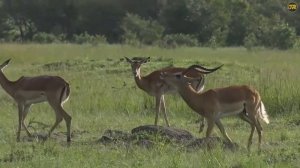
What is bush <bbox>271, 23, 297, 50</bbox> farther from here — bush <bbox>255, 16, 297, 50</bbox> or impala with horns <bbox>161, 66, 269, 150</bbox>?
impala with horns <bbox>161, 66, 269, 150</bbox>

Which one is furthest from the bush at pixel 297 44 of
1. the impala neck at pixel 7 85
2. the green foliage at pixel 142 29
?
the impala neck at pixel 7 85

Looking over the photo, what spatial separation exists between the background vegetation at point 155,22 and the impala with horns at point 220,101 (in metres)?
28.6

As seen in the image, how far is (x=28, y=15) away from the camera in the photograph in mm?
54438

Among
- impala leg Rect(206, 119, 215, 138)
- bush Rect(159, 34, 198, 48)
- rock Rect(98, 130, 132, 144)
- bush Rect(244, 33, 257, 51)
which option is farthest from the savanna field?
bush Rect(159, 34, 198, 48)

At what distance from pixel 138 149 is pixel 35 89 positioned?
270cm

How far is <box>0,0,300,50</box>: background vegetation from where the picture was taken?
44281 mm

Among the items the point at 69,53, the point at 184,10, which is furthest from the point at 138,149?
the point at 184,10

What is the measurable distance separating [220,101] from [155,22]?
129 ft

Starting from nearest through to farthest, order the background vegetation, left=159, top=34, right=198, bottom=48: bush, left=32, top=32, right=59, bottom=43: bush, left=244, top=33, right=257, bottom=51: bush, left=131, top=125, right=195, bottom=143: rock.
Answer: left=131, top=125, right=195, bottom=143: rock → left=244, top=33, right=257, bottom=51: bush → left=159, top=34, right=198, bottom=48: bush → the background vegetation → left=32, top=32, right=59, bottom=43: bush

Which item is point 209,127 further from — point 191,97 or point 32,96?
point 32,96

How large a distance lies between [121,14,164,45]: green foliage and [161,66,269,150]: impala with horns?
3488 cm

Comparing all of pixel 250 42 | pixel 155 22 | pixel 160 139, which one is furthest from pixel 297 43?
pixel 160 139

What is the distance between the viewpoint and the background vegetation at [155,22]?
44.3 m

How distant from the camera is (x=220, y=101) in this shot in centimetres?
1008
